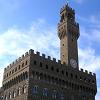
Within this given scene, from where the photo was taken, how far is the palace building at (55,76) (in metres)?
59.1

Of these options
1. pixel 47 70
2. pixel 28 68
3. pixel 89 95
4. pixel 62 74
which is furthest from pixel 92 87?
pixel 28 68

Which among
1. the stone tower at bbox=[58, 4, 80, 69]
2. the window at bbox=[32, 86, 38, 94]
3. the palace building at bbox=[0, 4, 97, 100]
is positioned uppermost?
the stone tower at bbox=[58, 4, 80, 69]

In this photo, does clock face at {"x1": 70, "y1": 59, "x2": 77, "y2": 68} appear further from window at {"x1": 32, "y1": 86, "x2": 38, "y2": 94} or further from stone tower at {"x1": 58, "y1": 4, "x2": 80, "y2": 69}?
window at {"x1": 32, "y1": 86, "x2": 38, "y2": 94}

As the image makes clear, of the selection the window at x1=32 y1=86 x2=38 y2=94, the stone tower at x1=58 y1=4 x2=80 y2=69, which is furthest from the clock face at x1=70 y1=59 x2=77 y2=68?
the window at x1=32 y1=86 x2=38 y2=94

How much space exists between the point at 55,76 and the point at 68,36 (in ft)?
42.7

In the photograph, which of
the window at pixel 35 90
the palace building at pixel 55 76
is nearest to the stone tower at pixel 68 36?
the palace building at pixel 55 76

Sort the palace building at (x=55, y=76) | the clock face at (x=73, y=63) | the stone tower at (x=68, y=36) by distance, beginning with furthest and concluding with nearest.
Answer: the stone tower at (x=68, y=36), the clock face at (x=73, y=63), the palace building at (x=55, y=76)

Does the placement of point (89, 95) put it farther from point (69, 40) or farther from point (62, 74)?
point (69, 40)

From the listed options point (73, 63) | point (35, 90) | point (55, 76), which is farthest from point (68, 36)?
point (35, 90)

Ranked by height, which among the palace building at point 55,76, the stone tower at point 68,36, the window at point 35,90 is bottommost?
the window at point 35,90

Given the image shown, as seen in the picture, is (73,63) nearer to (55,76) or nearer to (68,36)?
(68,36)

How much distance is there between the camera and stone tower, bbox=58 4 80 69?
68.8m

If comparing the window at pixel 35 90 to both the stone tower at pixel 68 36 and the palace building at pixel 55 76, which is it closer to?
the palace building at pixel 55 76

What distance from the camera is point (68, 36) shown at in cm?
7069
